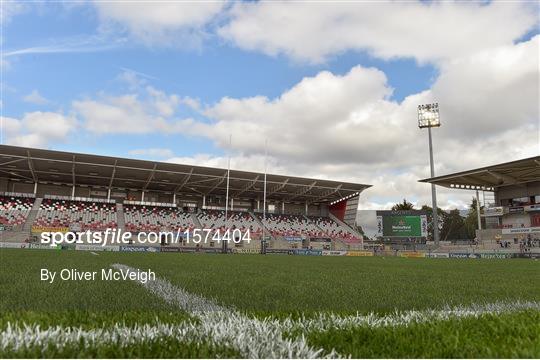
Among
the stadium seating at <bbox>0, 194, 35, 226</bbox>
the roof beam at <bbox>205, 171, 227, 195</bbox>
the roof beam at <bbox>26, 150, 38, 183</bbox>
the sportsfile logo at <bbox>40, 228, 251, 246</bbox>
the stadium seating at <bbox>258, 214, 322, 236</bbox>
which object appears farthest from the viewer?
the stadium seating at <bbox>258, 214, 322, 236</bbox>

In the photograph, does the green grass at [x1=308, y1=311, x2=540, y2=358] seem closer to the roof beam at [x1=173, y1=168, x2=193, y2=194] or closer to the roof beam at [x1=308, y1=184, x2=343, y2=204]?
the roof beam at [x1=173, y1=168, x2=193, y2=194]

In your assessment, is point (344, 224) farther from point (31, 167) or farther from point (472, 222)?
point (472, 222)

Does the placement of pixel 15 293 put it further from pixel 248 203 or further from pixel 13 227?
pixel 248 203

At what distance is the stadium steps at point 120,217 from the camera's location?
125ft

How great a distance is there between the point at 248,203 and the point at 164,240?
50.2ft

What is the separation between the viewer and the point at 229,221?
44.0m

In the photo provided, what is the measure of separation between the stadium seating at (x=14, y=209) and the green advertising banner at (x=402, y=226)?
35.0 metres

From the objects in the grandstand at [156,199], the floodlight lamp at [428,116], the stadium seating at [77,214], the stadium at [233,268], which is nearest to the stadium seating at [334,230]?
the grandstand at [156,199]

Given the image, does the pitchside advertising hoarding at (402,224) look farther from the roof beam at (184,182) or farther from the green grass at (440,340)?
the green grass at (440,340)

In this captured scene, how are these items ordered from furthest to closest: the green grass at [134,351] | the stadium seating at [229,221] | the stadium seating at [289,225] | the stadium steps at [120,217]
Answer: the stadium seating at [289,225]
the stadium seating at [229,221]
the stadium steps at [120,217]
the green grass at [134,351]

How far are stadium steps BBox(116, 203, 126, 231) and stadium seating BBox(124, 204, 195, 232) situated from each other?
0.28 meters

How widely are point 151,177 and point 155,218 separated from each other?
13.8 feet

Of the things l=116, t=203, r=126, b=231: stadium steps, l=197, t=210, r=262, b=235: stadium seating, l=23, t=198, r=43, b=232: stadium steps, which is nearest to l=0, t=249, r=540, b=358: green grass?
l=23, t=198, r=43, b=232: stadium steps

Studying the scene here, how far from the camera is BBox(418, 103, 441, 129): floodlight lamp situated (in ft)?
160
